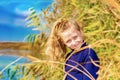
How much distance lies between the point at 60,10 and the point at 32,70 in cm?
66

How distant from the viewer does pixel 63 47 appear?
7.86 ft

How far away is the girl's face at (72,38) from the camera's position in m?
2.29

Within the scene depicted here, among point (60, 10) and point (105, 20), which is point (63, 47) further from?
point (60, 10)

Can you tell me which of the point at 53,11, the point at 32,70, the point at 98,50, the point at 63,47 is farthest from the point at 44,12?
the point at 63,47

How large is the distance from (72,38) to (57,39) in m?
0.18

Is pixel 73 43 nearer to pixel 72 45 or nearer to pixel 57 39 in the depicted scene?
pixel 72 45

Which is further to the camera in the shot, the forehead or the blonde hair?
the forehead

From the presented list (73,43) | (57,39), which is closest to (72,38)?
(73,43)

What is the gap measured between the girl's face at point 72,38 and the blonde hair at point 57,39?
0.02 metres

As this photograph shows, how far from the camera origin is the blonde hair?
83.5 inches

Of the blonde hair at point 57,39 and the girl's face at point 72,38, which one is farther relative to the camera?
the girl's face at point 72,38

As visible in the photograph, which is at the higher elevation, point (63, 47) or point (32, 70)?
point (63, 47)

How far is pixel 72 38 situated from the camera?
231 centimetres

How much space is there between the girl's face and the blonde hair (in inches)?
0.9
